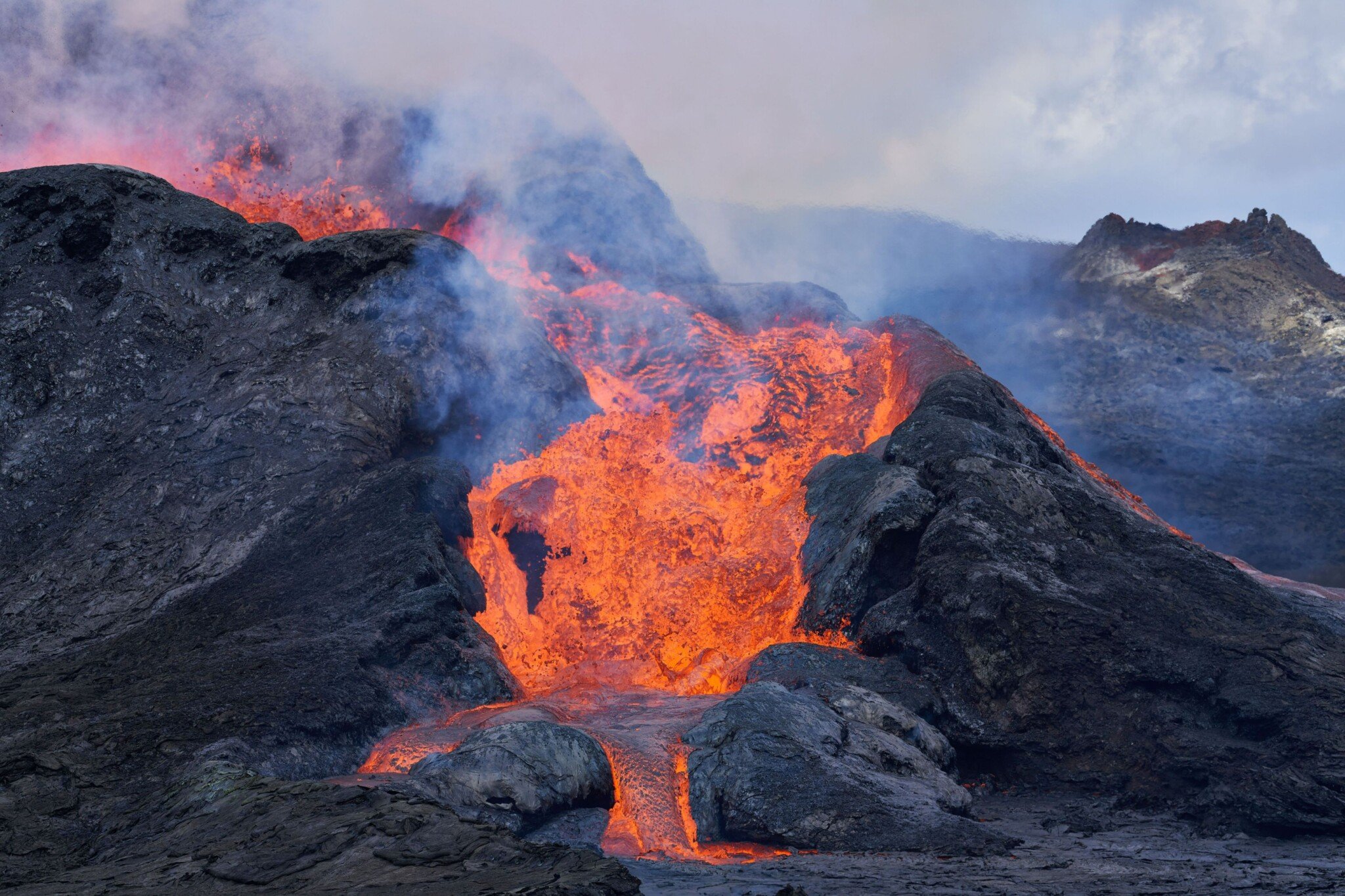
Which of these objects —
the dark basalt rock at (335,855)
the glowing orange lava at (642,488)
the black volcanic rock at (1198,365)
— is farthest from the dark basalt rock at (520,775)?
the black volcanic rock at (1198,365)

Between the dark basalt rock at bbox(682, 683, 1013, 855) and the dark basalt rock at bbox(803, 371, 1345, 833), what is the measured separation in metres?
1.54

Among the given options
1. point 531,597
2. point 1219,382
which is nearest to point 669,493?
point 531,597

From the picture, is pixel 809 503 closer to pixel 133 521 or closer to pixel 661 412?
pixel 661 412

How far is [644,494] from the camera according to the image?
67.7ft

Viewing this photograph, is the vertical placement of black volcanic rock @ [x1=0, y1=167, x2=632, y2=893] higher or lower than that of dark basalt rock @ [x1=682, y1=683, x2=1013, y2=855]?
higher

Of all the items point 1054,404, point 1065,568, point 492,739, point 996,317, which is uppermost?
point 996,317

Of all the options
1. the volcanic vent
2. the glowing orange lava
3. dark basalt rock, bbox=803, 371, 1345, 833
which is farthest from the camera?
the glowing orange lava

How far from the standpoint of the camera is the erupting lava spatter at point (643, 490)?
12391 mm

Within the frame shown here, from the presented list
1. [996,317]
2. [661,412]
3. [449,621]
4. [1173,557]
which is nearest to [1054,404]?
[996,317]

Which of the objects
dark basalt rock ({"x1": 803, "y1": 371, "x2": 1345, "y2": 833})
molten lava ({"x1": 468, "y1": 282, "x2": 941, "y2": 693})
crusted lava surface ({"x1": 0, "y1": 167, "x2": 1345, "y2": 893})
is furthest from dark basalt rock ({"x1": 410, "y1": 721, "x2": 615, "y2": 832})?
dark basalt rock ({"x1": 803, "y1": 371, "x2": 1345, "y2": 833})

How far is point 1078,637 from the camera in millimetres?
12648

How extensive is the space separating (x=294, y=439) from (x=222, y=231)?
650 centimetres

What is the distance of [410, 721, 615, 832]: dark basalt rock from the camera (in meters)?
9.19

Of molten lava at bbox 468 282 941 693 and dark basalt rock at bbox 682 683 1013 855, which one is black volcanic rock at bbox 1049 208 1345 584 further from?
dark basalt rock at bbox 682 683 1013 855
